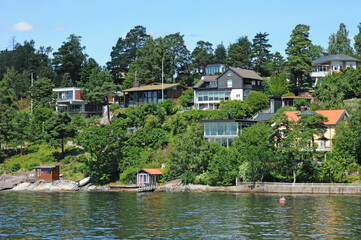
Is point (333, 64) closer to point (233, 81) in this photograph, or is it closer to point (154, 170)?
point (233, 81)

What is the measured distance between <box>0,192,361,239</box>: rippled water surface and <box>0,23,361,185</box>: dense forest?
775cm

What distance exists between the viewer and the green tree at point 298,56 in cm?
10206

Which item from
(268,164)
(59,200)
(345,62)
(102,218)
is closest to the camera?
(102,218)

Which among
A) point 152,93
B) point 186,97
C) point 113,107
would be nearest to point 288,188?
point 186,97

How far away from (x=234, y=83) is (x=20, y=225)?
6828 centimetres

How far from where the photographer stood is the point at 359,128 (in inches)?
2709

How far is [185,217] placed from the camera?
46.1m

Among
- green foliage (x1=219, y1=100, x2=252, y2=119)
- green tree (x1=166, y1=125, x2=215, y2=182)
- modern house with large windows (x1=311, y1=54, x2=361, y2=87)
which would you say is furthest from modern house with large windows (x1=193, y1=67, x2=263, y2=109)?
green tree (x1=166, y1=125, x2=215, y2=182)

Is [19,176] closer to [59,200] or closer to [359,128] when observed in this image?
[59,200]

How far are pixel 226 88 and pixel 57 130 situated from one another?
3697cm

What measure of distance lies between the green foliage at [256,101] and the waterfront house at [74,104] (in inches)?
1644

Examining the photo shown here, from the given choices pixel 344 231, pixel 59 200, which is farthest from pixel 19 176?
pixel 344 231

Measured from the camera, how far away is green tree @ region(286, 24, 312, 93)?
102062 mm

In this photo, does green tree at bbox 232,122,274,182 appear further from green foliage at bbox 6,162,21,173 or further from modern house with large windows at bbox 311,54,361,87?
modern house with large windows at bbox 311,54,361,87
